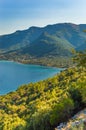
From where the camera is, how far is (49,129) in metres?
22.4

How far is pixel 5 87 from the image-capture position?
4734 inches

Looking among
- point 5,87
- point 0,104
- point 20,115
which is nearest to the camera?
point 20,115

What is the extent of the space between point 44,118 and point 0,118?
25618mm

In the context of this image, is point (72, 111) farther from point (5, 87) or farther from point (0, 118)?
Answer: point (5, 87)

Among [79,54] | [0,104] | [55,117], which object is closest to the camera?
[79,54]

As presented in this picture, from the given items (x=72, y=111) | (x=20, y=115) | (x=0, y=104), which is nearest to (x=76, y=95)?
(x=72, y=111)

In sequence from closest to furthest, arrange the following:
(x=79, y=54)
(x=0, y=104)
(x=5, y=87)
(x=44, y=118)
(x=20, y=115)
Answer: (x=79, y=54) < (x=44, y=118) < (x=20, y=115) < (x=0, y=104) < (x=5, y=87)

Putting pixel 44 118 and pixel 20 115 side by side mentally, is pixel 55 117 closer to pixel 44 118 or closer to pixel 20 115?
pixel 44 118

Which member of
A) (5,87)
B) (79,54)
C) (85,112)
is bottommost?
(5,87)

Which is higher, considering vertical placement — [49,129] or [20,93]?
[49,129]

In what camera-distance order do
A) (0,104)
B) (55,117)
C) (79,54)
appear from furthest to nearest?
(0,104)
(55,117)
(79,54)

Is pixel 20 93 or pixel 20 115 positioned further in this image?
pixel 20 93

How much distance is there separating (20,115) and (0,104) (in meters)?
18.6

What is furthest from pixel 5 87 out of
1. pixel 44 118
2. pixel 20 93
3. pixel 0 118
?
pixel 44 118
